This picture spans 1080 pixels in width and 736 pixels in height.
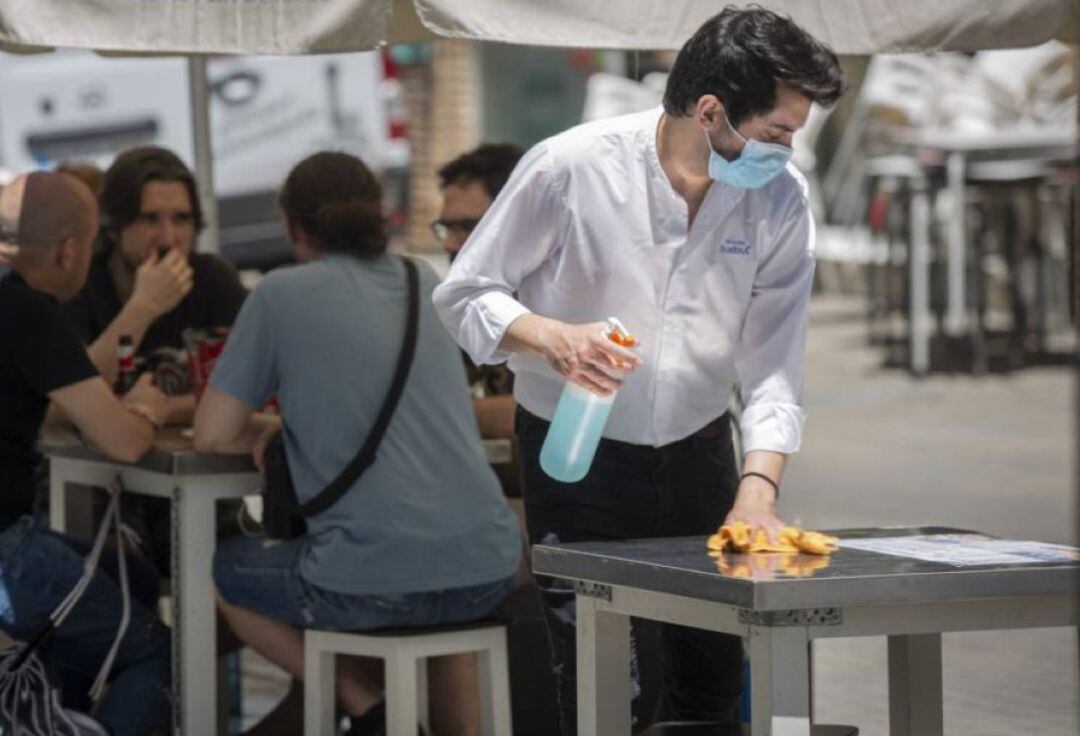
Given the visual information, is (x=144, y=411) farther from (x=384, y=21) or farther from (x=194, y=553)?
(x=384, y=21)

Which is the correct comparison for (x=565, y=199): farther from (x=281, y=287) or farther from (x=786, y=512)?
(x=786, y=512)

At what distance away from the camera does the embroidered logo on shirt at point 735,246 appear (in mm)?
3707

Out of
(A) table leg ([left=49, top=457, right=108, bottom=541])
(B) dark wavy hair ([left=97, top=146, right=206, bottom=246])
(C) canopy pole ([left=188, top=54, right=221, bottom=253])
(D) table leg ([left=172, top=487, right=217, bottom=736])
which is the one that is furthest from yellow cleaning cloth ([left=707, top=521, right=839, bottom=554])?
(C) canopy pole ([left=188, top=54, right=221, bottom=253])

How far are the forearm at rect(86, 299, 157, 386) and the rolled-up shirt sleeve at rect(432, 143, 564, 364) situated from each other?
1.92 m

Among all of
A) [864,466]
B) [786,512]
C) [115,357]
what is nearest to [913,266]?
[864,466]

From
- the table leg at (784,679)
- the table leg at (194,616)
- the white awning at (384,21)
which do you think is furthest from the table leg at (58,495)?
the table leg at (784,679)

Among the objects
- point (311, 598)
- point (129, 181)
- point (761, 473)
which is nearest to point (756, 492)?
point (761, 473)

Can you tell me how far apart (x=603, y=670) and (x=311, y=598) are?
1.35m

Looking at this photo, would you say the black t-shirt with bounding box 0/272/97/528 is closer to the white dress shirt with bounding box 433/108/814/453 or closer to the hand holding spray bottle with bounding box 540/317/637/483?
the white dress shirt with bounding box 433/108/814/453

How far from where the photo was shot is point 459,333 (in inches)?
144

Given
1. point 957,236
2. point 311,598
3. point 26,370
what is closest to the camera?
point 26,370

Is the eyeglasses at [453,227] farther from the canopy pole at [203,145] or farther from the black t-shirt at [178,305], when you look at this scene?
the canopy pole at [203,145]

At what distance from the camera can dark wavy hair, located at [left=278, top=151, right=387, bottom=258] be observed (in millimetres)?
4754

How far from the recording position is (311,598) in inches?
183
